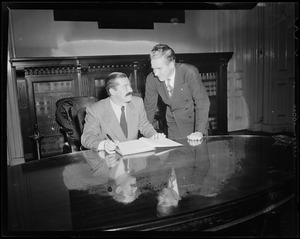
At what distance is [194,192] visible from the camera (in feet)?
3.14

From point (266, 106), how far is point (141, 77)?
6.66ft

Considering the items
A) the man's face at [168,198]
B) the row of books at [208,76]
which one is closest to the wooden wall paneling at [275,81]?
the row of books at [208,76]

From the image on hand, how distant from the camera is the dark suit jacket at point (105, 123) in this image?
5.78 feet

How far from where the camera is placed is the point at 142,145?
5.14 feet

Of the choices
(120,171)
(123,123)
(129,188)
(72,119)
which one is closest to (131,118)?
(123,123)

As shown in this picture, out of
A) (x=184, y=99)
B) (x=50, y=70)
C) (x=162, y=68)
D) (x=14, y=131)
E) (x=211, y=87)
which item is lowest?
(x=14, y=131)

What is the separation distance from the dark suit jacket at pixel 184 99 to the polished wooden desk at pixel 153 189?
2.10 feet

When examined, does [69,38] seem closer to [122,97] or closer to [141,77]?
[141,77]

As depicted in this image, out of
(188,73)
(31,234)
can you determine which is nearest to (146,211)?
(31,234)

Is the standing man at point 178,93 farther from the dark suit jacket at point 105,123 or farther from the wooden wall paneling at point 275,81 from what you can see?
the wooden wall paneling at point 275,81

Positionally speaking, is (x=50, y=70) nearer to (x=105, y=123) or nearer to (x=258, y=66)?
(x=105, y=123)

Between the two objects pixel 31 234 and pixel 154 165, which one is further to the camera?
pixel 154 165

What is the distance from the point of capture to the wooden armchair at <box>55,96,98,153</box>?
2.08 metres

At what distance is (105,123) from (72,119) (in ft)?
1.42
